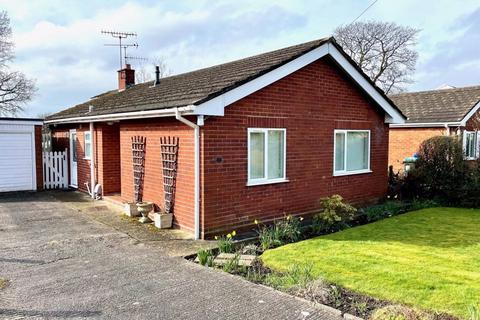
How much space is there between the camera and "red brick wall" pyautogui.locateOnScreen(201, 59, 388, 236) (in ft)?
27.5

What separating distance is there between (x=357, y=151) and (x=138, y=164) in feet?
22.3

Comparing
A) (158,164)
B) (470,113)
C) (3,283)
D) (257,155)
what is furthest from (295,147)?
(470,113)

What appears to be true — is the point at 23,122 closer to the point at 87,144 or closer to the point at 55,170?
the point at 55,170

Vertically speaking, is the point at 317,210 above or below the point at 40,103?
below

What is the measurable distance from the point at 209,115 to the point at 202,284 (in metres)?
3.56

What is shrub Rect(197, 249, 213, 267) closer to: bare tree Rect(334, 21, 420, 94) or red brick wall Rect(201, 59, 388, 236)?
red brick wall Rect(201, 59, 388, 236)

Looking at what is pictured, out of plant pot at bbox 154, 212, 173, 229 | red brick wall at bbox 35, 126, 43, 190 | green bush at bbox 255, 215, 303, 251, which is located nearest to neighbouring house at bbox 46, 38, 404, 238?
plant pot at bbox 154, 212, 173, 229

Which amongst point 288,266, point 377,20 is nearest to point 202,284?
point 288,266

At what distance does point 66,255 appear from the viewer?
7.16 metres

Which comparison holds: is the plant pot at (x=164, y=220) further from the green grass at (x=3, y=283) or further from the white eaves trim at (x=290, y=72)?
the green grass at (x=3, y=283)

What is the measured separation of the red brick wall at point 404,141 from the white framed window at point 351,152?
741 cm

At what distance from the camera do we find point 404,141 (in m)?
19.8

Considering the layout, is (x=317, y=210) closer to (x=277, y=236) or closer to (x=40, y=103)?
(x=277, y=236)

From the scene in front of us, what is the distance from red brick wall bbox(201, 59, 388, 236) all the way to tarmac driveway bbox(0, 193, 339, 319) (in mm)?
1981
